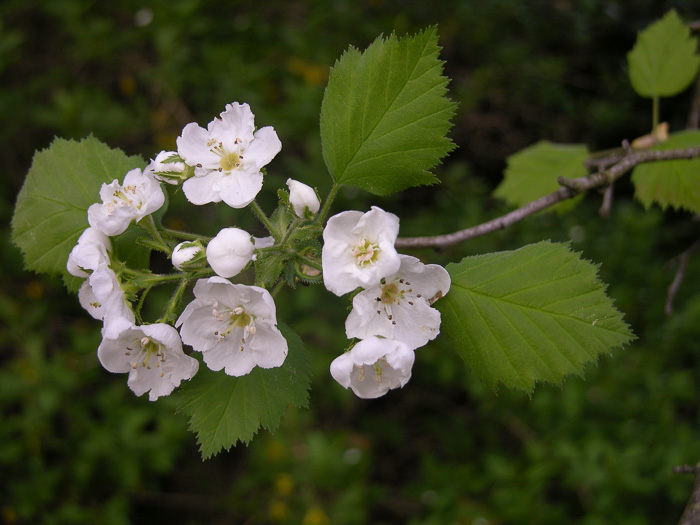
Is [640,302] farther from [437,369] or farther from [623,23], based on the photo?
Result: [623,23]

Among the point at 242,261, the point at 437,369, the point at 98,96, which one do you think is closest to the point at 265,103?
the point at 98,96

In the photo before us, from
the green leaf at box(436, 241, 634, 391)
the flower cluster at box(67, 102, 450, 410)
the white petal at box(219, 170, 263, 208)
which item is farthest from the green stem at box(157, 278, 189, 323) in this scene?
the green leaf at box(436, 241, 634, 391)

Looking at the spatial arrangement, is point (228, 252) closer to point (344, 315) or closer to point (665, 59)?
point (665, 59)

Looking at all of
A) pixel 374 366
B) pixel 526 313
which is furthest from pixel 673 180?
pixel 374 366

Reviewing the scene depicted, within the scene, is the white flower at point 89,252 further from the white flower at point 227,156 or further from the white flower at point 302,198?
the white flower at point 302,198

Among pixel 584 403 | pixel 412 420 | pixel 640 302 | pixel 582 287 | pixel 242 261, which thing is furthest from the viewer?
pixel 412 420

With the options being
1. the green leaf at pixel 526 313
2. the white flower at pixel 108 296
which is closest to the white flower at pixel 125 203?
the white flower at pixel 108 296

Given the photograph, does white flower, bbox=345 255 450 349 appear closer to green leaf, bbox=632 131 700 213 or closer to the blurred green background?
green leaf, bbox=632 131 700 213
